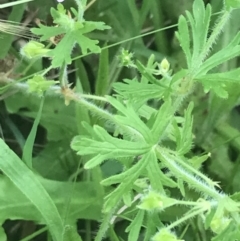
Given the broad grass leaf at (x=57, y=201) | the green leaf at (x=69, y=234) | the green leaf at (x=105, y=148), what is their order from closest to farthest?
the green leaf at (x=105, y=148)
the green leaf at (x=69, y=234)
the broad grass leaf at (x=57, y=201)

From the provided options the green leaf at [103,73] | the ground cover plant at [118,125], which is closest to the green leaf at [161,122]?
the ground cover plant at [118,125]

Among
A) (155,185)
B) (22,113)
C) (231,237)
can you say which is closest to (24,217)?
(22,113)


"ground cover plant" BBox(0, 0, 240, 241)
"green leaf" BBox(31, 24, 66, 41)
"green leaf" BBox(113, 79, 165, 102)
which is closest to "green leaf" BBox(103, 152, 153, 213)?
"ground cover plant" BBox(0, 0, 240, 241)

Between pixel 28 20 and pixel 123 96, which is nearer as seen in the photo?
pixel 123 96

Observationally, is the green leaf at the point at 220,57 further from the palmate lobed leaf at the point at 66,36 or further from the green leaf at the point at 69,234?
the green leaf at the point at 69,234

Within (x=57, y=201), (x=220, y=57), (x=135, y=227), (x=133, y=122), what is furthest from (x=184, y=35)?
(x=57, y=201)

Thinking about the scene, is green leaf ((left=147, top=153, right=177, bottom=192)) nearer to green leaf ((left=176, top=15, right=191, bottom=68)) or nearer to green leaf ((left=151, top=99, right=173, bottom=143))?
green leaf ((left=151, top=99, right=173, bottom=143))

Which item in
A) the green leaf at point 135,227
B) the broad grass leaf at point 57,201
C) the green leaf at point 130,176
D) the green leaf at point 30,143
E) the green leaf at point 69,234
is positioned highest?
the green leaf at point 130,176

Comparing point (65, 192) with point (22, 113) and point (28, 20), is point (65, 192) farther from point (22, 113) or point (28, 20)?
point (28, 20)

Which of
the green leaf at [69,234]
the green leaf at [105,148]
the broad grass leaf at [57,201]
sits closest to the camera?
the green leaf at [105,148]
